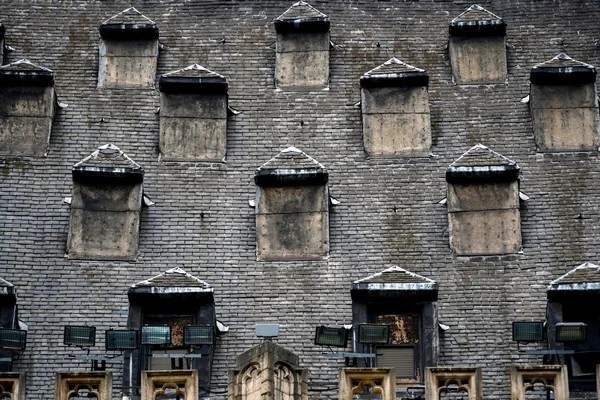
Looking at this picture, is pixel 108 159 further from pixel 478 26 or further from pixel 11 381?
pixel 478 26

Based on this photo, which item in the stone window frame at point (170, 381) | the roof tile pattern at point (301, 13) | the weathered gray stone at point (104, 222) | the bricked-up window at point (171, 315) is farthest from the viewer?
the roof tile pattern at point (301, 13)

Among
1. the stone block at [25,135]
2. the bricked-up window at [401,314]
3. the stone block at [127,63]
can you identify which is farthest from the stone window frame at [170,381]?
the stone block at [127,63]

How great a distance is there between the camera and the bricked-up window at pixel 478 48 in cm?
4944

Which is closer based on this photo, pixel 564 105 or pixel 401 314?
pixel 401 314

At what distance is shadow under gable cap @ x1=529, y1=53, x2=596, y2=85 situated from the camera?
47.9 meters

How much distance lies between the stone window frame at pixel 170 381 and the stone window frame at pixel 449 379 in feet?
15.7

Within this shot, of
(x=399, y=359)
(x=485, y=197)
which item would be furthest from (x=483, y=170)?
(x=399, y=359)

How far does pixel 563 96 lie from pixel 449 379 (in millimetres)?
11281

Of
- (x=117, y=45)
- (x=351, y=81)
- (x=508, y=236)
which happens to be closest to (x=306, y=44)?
(x=351, y=81)

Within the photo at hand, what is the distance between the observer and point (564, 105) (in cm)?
4784

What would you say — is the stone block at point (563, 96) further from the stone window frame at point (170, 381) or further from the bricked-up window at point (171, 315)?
the stone window frame at point (170, 381)

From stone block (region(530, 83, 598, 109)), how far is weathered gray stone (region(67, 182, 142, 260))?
1028cm

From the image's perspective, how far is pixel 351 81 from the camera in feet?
162

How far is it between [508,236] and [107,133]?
34.0 ft
